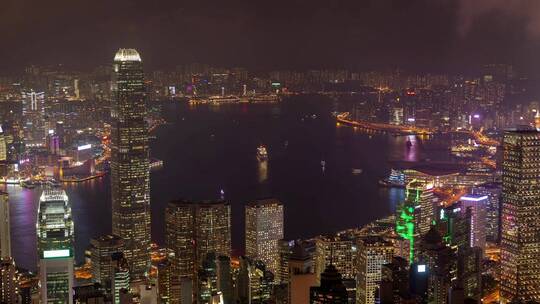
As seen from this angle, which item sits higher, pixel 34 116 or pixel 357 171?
pixel 34 116

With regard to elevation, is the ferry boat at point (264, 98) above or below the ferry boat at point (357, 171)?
above

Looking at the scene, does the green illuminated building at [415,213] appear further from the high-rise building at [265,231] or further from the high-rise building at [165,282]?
the high-rise building at [165,282]

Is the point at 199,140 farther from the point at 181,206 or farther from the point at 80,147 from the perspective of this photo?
the point at 181,206

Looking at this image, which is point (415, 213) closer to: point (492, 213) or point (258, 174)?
point (492, 213)

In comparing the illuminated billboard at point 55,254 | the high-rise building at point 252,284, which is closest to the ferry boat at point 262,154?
the high-rise building at point 252,284

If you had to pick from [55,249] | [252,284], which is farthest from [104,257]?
[252,284]

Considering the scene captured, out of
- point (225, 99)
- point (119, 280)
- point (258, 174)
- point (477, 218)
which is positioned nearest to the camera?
point (119, 280)
